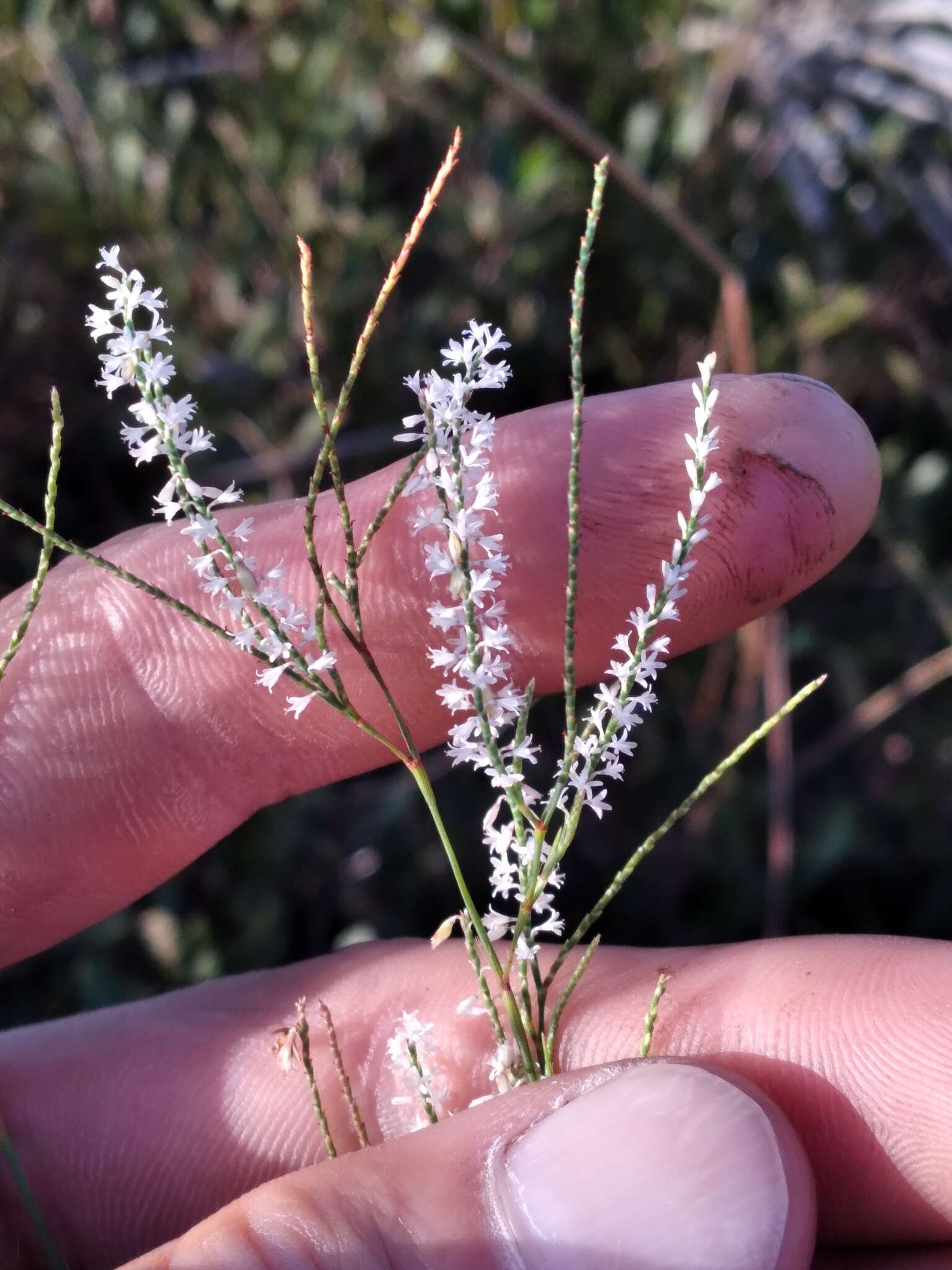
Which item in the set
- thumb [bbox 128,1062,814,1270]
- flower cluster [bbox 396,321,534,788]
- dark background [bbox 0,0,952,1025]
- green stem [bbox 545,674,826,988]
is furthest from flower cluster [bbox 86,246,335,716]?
dark background [bbox 0,0,952,1025]

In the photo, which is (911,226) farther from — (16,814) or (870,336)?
(16,814)

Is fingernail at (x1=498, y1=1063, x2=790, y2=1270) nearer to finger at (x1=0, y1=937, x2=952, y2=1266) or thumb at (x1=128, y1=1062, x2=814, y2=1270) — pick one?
thumb at (x1=128, y1=1062, x2=814, y2=1270)

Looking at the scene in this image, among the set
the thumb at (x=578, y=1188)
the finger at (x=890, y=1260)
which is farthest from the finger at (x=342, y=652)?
the finger at (x=890, y=1260)

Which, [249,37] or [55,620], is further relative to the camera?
Answer: [249,37]

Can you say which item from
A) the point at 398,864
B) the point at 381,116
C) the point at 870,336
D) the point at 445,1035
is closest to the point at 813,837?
the point at 398,864

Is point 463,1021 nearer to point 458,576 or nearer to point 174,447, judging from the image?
point 458,576

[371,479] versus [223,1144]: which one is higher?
[371,479]
